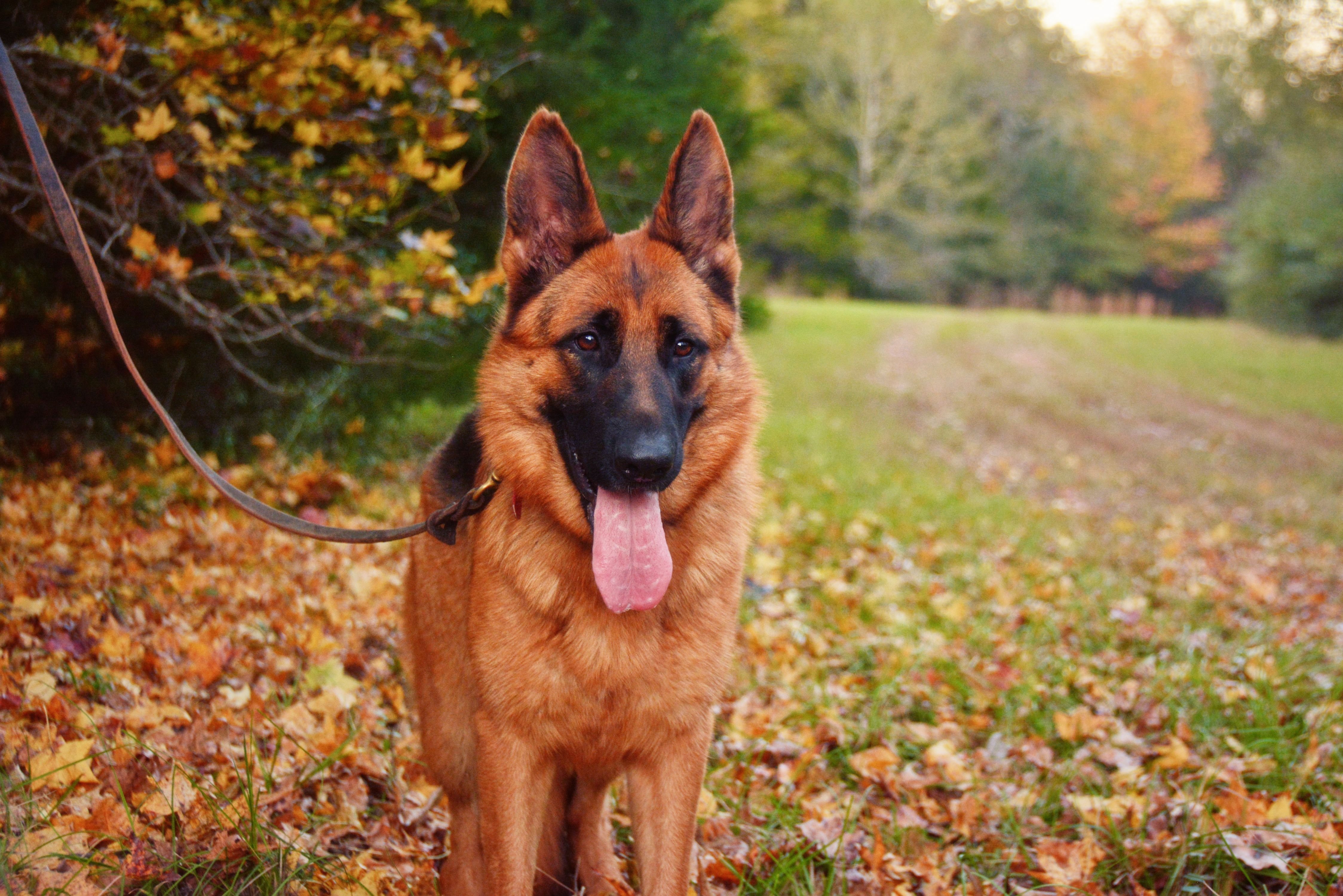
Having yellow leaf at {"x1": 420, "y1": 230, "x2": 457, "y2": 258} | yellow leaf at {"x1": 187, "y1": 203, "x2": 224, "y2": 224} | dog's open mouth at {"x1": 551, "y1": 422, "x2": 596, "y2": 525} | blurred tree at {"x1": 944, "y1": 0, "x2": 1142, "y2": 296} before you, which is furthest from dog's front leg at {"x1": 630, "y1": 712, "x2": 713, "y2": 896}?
blurred tree at {"x1": 944, "y1": 0, "x2": 1142, "y2": 296}

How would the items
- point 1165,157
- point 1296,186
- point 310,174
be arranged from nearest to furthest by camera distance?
Answer: point 310,174 → point 1296,186 → point 1165,157

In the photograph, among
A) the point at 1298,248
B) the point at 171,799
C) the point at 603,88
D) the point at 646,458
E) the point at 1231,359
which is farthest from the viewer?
the point at 1231,359

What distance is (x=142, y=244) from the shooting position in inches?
169

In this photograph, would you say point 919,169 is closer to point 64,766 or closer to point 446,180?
point 446,180

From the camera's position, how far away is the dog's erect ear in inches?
110

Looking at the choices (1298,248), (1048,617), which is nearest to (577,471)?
(1048,617)

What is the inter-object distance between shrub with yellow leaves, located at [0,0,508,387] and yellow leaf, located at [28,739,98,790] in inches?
90.9

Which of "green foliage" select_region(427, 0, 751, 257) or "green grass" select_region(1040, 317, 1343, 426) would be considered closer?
"green foliage" select_region(427, 0, 751, 257)

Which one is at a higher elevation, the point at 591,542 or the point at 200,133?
the point at 200,133

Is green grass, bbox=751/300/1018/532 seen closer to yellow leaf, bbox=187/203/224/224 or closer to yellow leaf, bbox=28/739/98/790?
yellow leaf, bbox=28/739/98/790

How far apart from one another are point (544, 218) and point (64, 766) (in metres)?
2.02

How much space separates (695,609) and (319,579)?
3.21 metres

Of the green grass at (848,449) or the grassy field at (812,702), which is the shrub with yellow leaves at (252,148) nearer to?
the grassy field at (812,702)

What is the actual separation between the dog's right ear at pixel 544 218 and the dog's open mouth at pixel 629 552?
2.37 ft
